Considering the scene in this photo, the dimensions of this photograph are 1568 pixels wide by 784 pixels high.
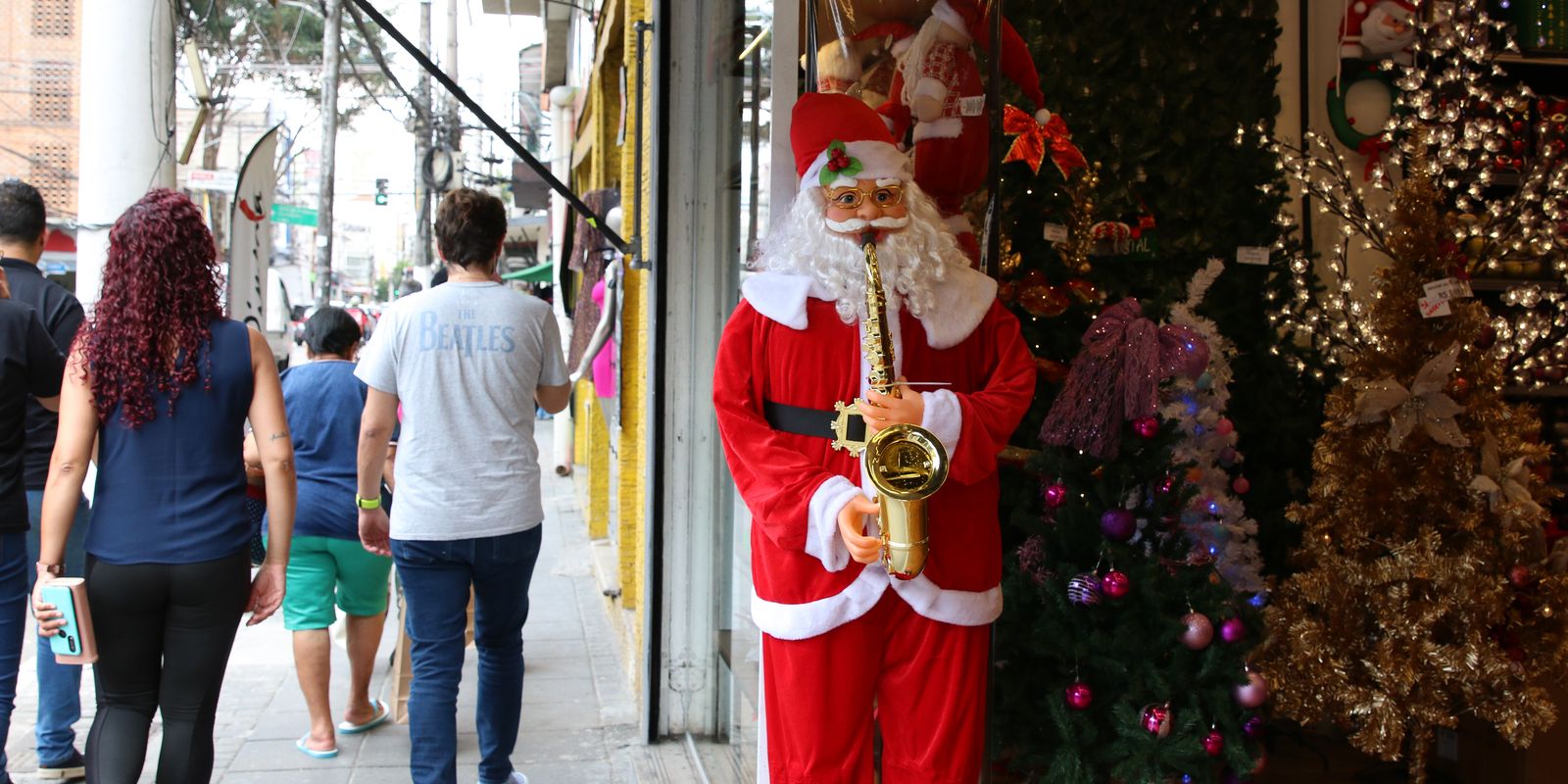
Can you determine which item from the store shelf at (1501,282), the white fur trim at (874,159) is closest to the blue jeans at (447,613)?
the white fur trim at (874,159)

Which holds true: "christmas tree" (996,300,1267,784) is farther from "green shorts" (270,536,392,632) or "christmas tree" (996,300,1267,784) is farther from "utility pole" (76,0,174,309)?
"utility pole" (76,0,174,309)

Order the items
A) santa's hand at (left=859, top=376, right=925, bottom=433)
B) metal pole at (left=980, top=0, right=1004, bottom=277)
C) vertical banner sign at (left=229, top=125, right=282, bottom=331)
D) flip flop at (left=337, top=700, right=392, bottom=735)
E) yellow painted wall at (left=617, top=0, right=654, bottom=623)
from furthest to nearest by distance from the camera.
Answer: vertical banner sign at (left=229, top=125, right=282, bottom=331) < yellow painted wall at (left=617, top=0, right=654, bottom=623) < flip flop at (left=337, top=700, right=392, bottom=735) < metal pole at (left=980, top=0, right=1004, bottom=277) < santa's hand at (left=859, top=376, right=925, bottom=433)

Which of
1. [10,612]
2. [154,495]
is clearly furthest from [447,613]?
[10,612]

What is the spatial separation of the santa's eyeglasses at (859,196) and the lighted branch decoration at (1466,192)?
2.18 meters

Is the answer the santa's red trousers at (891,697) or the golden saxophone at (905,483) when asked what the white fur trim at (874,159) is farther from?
the santa's red trousers at (891,697)

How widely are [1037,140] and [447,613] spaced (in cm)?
215

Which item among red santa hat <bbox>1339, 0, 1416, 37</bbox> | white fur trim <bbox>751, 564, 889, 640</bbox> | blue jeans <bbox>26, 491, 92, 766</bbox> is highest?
red santa hat <bbox>1339, 0, 1416, 37</bbox>

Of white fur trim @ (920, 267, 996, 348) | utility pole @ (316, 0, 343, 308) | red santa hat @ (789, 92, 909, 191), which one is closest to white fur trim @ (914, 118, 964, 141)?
red santa hat @ (789, 92, 909, 191)

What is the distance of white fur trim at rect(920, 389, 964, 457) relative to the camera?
2.28 m

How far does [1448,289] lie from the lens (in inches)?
143

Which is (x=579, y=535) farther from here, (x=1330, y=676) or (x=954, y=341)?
(x=954, y=341)

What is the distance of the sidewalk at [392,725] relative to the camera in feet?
14.2

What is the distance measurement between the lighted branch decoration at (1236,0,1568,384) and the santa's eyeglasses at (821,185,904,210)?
2176 mm

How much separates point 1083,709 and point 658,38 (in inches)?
110
